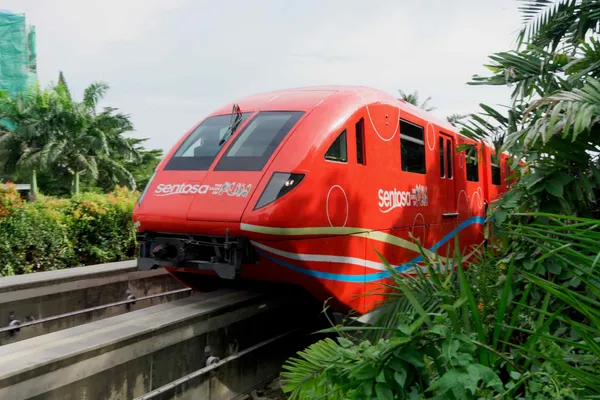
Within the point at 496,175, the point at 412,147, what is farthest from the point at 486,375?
the point at 496,175

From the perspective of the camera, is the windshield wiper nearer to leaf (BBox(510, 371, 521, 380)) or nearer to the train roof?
the train roof

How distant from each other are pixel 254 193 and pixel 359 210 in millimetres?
1192

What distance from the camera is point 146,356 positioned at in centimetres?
402

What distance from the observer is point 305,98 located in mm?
5695

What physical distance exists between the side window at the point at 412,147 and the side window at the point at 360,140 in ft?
3.03

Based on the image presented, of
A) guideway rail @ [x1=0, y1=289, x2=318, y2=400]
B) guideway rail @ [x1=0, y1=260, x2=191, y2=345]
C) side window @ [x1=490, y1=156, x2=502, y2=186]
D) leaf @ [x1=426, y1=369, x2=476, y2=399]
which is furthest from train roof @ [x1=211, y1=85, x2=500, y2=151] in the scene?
side window @ [x1=490, y1=156, x2=502, y2=186]

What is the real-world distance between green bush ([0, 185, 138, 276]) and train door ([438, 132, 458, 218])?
6.26 m

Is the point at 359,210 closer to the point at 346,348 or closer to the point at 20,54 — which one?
the point at 346,348

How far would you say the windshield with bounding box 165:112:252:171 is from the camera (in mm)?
5523

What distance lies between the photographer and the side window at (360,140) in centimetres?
561

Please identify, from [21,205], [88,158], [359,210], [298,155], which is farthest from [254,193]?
[88,158]

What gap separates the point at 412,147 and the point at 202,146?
8.66ft

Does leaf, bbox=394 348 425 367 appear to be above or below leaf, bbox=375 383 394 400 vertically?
above

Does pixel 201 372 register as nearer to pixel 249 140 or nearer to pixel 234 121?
pixel 249 140
